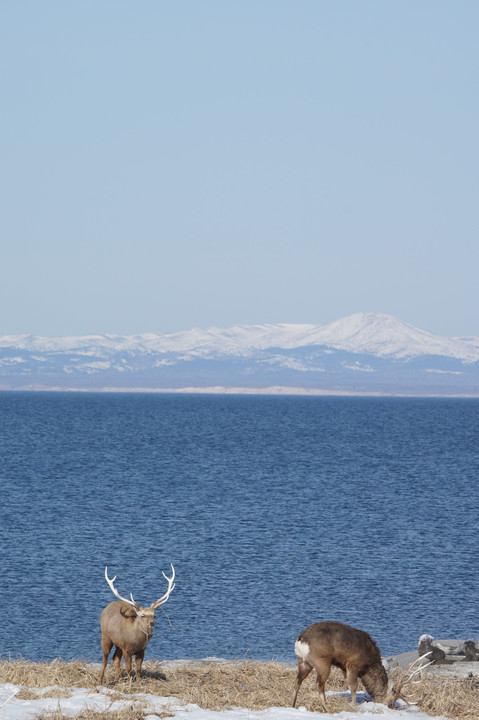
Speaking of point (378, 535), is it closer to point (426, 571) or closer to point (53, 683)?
point (426, 571)

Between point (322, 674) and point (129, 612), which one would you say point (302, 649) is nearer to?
point (322, 674)

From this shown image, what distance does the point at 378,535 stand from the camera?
56.0 meters

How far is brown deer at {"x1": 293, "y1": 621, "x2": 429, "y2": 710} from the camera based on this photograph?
15023 millimetres

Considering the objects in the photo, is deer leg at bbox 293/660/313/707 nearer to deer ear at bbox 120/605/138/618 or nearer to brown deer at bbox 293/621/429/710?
brown deer at bbox 293/621/429/710

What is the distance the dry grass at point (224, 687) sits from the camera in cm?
1492

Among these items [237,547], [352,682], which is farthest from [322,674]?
[237,547]

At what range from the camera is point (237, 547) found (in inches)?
1983

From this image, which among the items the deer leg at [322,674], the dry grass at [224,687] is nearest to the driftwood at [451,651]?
the dry grass at [224,687]

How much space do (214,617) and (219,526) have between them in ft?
67.9

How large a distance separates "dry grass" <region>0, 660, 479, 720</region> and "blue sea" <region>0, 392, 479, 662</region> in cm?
459

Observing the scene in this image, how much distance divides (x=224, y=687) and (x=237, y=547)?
3411 cm

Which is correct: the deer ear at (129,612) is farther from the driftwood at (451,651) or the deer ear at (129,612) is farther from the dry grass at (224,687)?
the driftwood at (451,651)

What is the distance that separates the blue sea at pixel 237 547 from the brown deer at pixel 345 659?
8.68 m

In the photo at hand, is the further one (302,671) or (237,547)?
(237,547)
